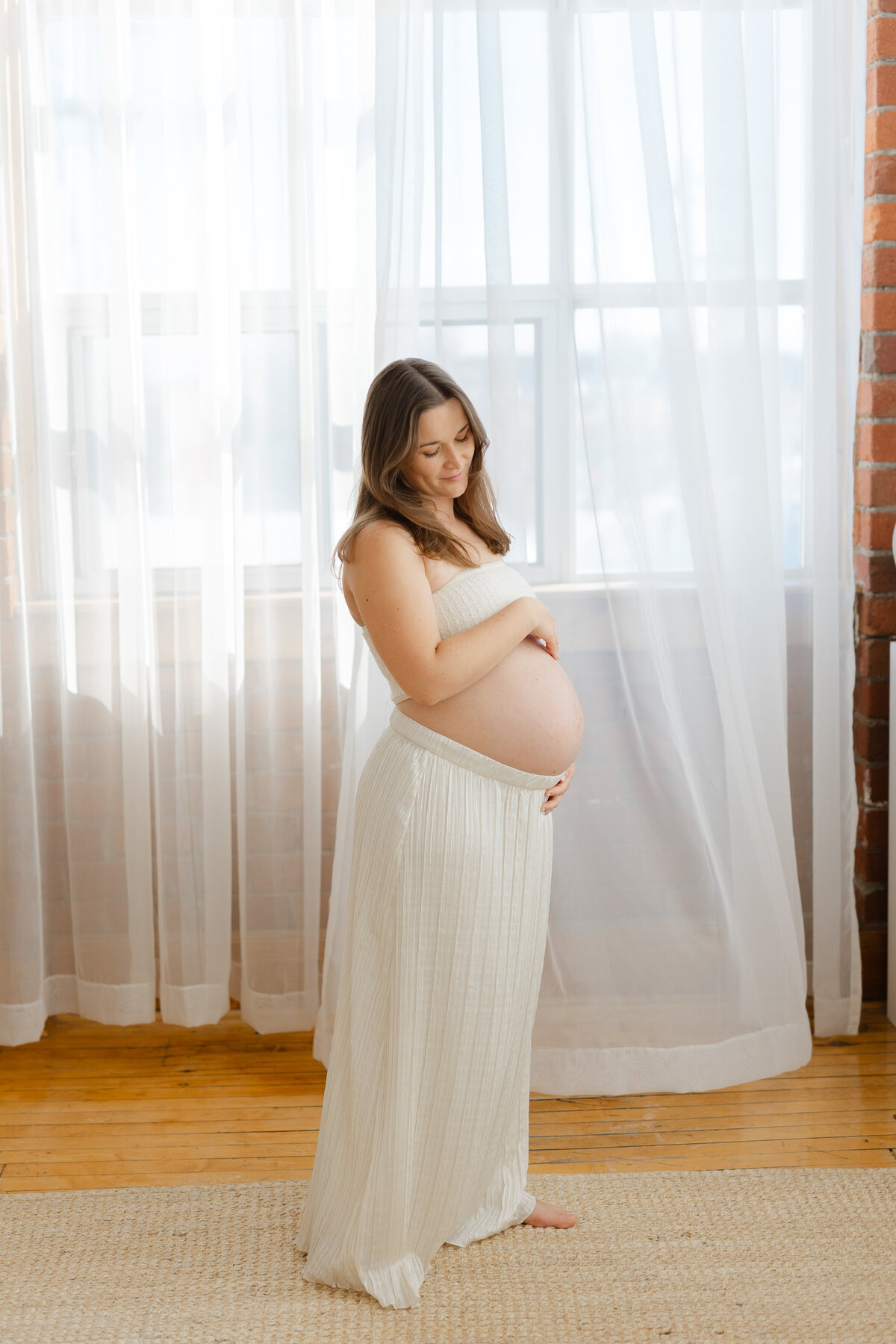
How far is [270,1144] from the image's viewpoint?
7.05 feet

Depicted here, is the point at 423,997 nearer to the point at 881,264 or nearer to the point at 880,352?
the point at 880,352

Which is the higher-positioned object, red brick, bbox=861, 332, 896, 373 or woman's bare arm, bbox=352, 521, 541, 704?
red brick, bbox=861, 332, 896, 373

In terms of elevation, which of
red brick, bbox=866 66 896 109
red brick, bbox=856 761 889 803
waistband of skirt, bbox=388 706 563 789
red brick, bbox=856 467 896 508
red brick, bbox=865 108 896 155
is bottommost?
red brick, bbox=856 761 889 803

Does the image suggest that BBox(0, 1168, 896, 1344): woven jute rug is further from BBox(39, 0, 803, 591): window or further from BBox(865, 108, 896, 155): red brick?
BBox(865, 108, 896, 155): red brick

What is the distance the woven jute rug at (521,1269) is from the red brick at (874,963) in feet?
2.29

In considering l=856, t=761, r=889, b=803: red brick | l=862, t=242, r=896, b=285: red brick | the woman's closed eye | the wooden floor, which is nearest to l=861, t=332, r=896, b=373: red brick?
l=862, t=242, r=896, b=285: red brick

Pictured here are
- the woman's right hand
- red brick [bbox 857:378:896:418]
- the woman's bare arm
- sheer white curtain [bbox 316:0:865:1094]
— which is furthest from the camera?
red brick [bbox 857:378:896:418]

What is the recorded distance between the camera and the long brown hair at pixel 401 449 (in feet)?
5.30

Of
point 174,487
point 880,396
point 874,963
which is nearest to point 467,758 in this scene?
point 174,487

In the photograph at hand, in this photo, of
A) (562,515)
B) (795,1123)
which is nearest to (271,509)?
(562,515)

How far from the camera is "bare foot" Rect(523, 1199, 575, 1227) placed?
1864 millimetres

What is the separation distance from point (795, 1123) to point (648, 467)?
1316 mm

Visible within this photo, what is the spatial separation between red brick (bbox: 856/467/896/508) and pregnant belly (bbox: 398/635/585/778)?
1135 millimetres

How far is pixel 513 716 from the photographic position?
1.66 meters
